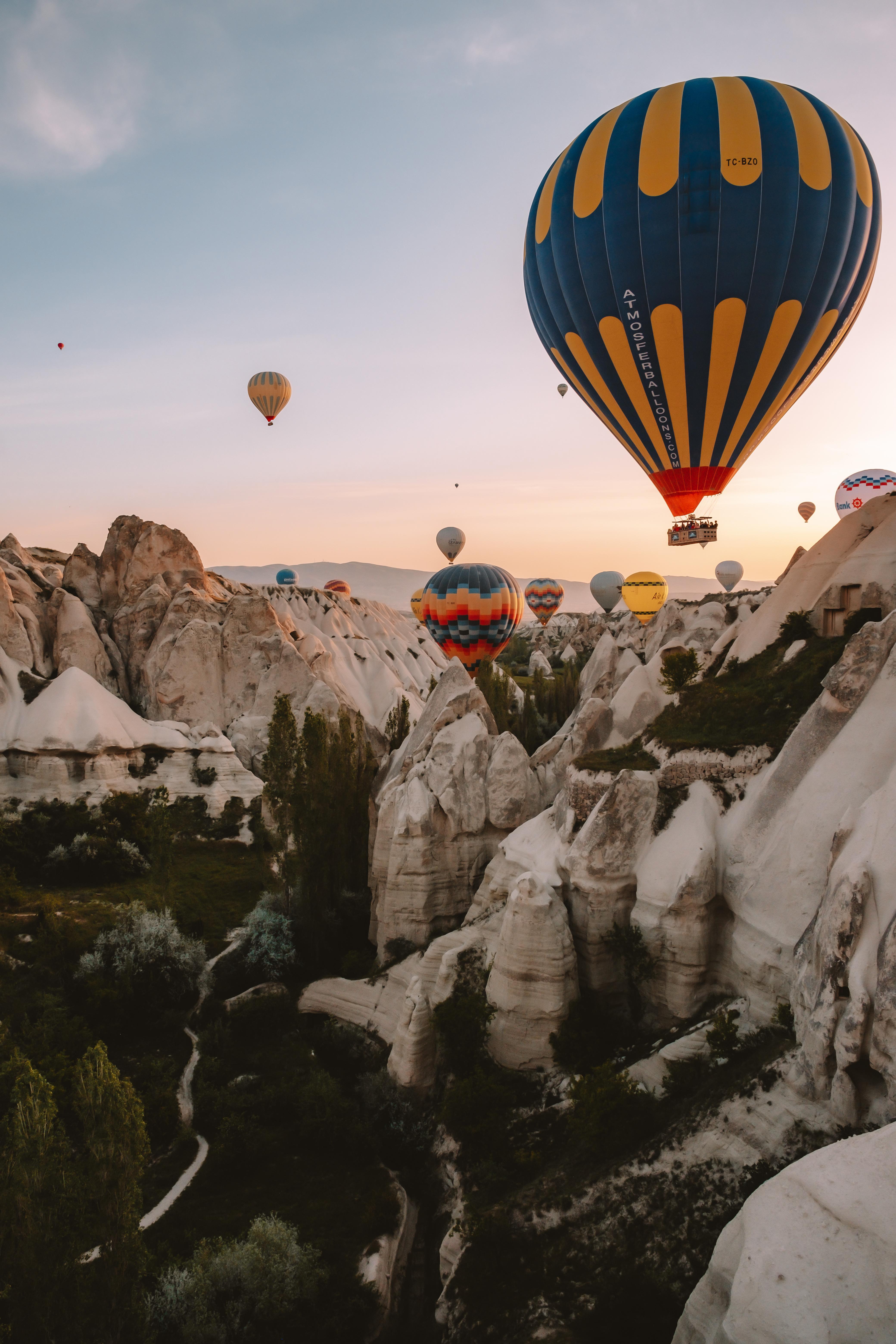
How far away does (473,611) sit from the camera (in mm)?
42469

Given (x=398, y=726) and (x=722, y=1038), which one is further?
(x=398, y=726)

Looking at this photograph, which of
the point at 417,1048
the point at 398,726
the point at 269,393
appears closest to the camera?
the point at 417,1048

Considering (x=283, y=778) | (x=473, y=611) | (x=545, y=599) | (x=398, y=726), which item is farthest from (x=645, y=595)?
(x=283, y=778)

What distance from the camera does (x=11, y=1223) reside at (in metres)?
9.34

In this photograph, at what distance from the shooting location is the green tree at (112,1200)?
985cm

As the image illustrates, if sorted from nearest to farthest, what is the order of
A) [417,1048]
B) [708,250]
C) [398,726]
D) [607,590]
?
[417,1048] < [708,250] < [398,726] < [607,590]

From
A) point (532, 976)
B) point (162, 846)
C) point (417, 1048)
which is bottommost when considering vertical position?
point (417, 1048)

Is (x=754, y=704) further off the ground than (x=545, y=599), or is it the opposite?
(x=545, y=599)

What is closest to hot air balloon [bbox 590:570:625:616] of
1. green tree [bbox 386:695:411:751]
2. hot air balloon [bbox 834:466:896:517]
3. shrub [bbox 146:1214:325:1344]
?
hot air balloon [bbox 834:466:896:517]

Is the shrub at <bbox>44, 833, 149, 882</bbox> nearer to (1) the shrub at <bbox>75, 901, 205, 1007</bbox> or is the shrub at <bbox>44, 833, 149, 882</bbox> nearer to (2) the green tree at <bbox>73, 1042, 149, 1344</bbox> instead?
(1) the shrub at <bbox>75, 901, 205, 1007</bbox>

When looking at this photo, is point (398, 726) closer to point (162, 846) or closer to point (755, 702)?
point (162, 846)

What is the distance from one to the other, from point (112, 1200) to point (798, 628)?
1779 cm

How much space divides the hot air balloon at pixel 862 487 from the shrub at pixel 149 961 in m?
48.3

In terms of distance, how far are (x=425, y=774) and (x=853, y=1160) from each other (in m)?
16.2
